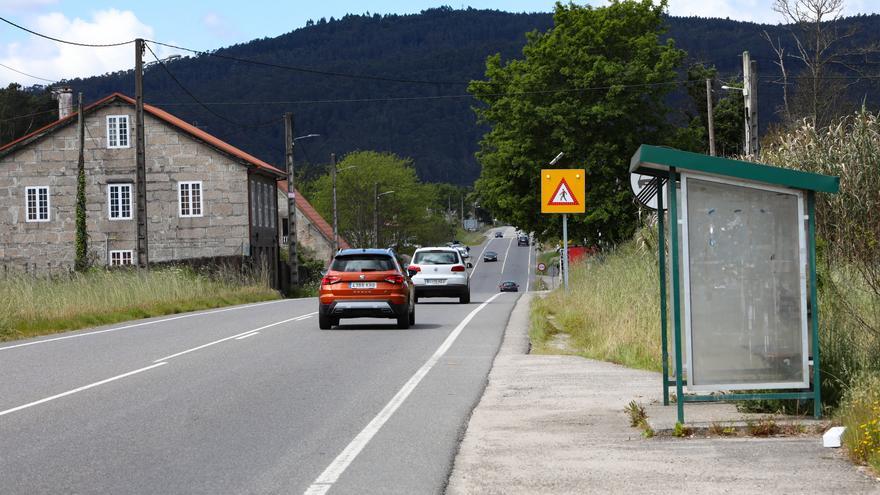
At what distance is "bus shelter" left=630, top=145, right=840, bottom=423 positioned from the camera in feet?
34.3

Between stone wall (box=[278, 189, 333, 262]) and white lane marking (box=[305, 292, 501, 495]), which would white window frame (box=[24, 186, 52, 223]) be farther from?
white lane marking (box=[305, 292, 501, 495])

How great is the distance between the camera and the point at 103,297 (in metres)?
32.2

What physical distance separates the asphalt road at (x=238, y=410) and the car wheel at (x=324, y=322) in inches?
36.4

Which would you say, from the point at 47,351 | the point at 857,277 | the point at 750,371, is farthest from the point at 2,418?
the point at 857,277

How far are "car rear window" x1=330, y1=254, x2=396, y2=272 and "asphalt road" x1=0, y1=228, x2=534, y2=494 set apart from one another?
1.67 metres

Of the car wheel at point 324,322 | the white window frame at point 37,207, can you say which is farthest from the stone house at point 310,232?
the car wheel at point 324,322

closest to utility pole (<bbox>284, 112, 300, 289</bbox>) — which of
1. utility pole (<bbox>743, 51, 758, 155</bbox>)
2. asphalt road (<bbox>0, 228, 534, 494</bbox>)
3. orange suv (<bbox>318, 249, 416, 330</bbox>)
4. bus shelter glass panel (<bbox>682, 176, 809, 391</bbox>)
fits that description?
utility pole (<bbox>743, 51, 758, 155</bbox>)

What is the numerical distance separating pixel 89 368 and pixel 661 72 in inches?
1805

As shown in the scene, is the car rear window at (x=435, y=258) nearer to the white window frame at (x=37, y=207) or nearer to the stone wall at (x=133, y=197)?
the stone wall at (x=133, y=197)

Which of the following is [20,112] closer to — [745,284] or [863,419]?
[745,284]

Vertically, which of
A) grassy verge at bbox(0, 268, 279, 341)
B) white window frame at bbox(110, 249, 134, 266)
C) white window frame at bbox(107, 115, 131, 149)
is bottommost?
grassy verge at bbox(0, 268, 279, 341)

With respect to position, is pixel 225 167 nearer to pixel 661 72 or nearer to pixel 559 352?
pixel 661 72

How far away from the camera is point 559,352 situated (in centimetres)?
1884

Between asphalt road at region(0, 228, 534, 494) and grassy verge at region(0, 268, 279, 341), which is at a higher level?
grassy verge at region(0, 268, 279, 341)
